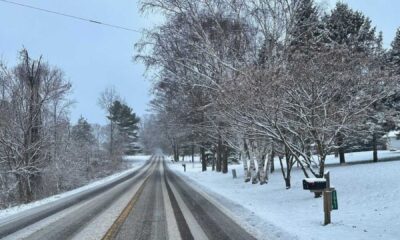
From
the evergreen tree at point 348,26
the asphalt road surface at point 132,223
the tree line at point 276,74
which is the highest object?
the evergreen tree at point 348,26

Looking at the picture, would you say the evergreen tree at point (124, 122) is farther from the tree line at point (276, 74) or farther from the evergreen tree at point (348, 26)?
the evergreen tree at point (348, 26)

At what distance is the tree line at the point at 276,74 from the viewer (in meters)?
16.4

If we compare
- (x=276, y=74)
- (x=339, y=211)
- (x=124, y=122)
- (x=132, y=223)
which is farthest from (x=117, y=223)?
(x=124, y=122)

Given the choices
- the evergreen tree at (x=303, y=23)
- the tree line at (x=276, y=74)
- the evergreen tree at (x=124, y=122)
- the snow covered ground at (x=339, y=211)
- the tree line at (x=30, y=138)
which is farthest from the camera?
the evergreen tree at (x=124, y=122)

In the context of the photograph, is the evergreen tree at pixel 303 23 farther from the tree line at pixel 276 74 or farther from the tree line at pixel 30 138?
the tree line at pixel 30 138

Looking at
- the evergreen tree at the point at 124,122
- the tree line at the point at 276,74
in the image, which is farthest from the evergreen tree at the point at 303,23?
the evergreen tree at the point at 124,122

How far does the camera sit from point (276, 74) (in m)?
17.6

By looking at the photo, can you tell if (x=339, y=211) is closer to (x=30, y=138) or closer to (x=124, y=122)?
(x=30, y=138)

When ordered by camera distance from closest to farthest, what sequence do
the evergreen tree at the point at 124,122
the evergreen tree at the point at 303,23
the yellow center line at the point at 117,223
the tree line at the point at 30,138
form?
the yellow center line at the point at 117,223 → the evergreen tree at the point at 303,23 → the tree line at the point at 30,138 → the evergreen tree at the point at 124,122

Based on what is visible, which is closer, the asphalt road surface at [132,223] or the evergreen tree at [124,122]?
the asphalt road surface at [132,223]

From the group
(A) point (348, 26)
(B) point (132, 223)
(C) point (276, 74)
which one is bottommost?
(B) point (132, 223)

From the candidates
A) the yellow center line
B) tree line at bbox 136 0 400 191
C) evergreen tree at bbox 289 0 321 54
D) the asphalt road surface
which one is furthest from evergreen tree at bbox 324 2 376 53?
the yellow center line

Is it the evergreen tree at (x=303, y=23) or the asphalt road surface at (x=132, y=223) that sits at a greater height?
the evergreen tree at (x=303, y=23)

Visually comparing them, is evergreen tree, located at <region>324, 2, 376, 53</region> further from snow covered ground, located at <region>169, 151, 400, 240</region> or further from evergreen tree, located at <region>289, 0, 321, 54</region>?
snow covered ground, located at <region>169, 151, 400, 240</region>
